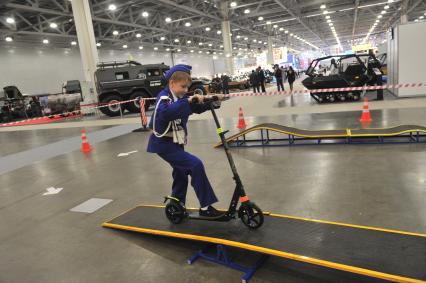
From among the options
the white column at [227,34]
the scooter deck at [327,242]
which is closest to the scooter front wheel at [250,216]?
the scooter deck at [327,242]

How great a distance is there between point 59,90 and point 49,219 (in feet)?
90.1

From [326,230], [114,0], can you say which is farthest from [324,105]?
[114,0]

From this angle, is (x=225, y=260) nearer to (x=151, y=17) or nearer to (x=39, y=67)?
(x=151, y=17)

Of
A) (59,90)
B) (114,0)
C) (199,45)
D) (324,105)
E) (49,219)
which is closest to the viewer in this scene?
(49,219)

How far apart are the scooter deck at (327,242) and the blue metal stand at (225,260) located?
15cm

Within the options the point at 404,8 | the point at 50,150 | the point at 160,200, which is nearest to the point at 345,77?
the point at 160,200

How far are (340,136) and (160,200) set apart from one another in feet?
13.3

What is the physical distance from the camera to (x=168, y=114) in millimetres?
3043

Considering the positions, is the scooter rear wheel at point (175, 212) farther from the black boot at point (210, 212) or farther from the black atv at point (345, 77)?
the black atv at point (345, 77)

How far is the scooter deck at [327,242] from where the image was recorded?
7.83ft

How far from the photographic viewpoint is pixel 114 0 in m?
20.9

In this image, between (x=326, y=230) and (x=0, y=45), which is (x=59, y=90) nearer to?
(x=0, y=45)

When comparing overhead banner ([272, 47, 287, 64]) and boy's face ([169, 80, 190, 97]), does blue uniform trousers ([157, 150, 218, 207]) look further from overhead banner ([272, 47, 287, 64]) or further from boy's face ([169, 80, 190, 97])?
overhead banner ([272, 47, 287, 64])

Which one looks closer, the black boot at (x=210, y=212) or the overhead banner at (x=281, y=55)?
the black boot at (x=210, y=212)
